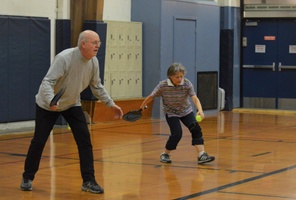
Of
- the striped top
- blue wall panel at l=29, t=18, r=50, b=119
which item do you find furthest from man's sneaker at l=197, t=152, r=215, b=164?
blue wall panel at l=29, t=18, r=50, b=119

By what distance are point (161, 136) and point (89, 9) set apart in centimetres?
402

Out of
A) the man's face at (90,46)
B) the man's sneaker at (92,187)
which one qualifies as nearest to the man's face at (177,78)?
the man's face at (90,46)

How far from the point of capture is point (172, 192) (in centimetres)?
968

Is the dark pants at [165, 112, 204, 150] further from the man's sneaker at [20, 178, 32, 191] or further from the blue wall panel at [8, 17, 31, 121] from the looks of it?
the blue wall panel at [8, 17, 31, 121]

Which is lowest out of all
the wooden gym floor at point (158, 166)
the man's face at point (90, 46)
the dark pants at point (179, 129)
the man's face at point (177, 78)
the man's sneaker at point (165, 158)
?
the wooden gym floor at point (158, 166)

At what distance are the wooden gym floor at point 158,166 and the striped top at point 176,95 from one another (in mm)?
840

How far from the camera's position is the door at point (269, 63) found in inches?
958

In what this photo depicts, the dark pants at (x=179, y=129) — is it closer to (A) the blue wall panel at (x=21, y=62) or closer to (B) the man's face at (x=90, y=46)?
(B) the man's face at (x=90, y=46)

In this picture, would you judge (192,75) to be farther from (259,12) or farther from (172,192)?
(172,192)

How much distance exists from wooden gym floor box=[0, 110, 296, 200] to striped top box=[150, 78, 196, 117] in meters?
0.84

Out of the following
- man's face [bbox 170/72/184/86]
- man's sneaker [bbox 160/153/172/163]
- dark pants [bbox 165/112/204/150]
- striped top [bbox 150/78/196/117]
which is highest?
man's face [bbox 170/72/184/86]

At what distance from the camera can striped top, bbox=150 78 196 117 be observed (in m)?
12.1

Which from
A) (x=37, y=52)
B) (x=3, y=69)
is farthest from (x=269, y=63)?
(x=3, y=69)

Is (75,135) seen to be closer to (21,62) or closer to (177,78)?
(177,78)
